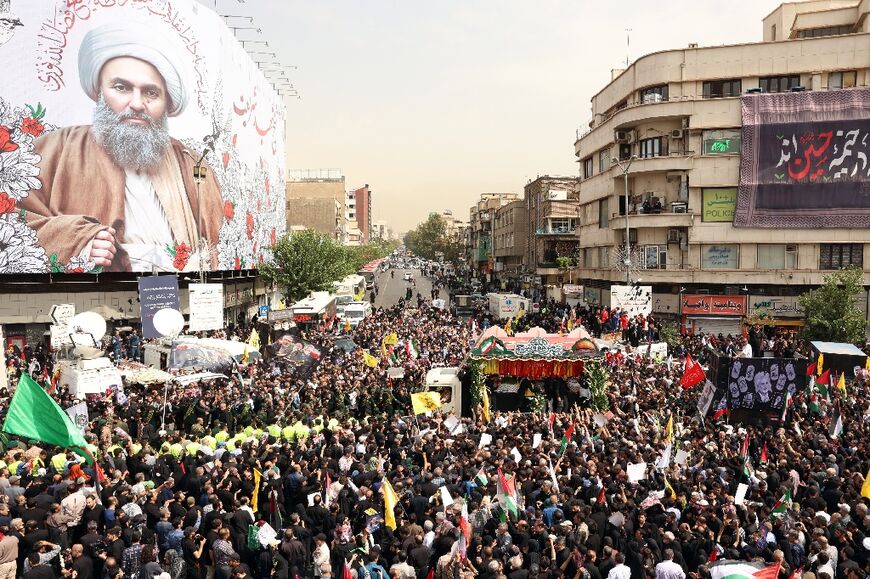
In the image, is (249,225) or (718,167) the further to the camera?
(249,225)

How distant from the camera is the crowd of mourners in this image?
30.4ft

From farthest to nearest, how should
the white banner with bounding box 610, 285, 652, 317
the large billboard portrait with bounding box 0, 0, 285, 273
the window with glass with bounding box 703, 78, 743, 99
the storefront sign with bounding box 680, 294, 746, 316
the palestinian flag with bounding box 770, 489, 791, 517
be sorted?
1. the storefront sign with bounding box 680, 294, 746, 316
2. the window with glass with bounding box 703, 78, 743, 99
3. the large billboard portrait with bounding box 0, 0, 285, 273
4. the white banner with bounding box 610, 285, 652, 317
5. the palestinian flag with bounding box 770, 489, 791, 517

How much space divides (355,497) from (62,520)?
4.45 meters

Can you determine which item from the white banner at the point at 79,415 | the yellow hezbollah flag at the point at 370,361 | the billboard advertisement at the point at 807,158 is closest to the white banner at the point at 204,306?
the yellow hezbollah flag at the point at 370,361

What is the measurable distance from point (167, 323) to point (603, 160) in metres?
32.0

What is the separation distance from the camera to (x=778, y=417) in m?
18.0

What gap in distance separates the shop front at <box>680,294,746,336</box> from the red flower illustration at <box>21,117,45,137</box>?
38.2 metres

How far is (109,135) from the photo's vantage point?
3897cm

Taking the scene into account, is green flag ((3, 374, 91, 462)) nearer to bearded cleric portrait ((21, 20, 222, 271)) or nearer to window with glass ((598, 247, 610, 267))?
bearded cleric portrait ((21, 20, 222, 271))

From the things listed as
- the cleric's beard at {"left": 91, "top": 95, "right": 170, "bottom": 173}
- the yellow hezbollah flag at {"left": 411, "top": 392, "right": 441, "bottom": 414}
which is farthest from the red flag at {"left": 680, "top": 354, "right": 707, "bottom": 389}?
the cleric's beard at {"left": 91, "top": 95, "right": 170, "bottom": 173}

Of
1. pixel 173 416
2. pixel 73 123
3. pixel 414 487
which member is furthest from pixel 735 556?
pixel 73 123

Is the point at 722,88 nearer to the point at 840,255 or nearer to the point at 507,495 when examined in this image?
the point at 840,255

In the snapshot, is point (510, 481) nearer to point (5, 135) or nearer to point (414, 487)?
point (414, 487)

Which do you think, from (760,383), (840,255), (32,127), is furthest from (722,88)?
(32,127)
